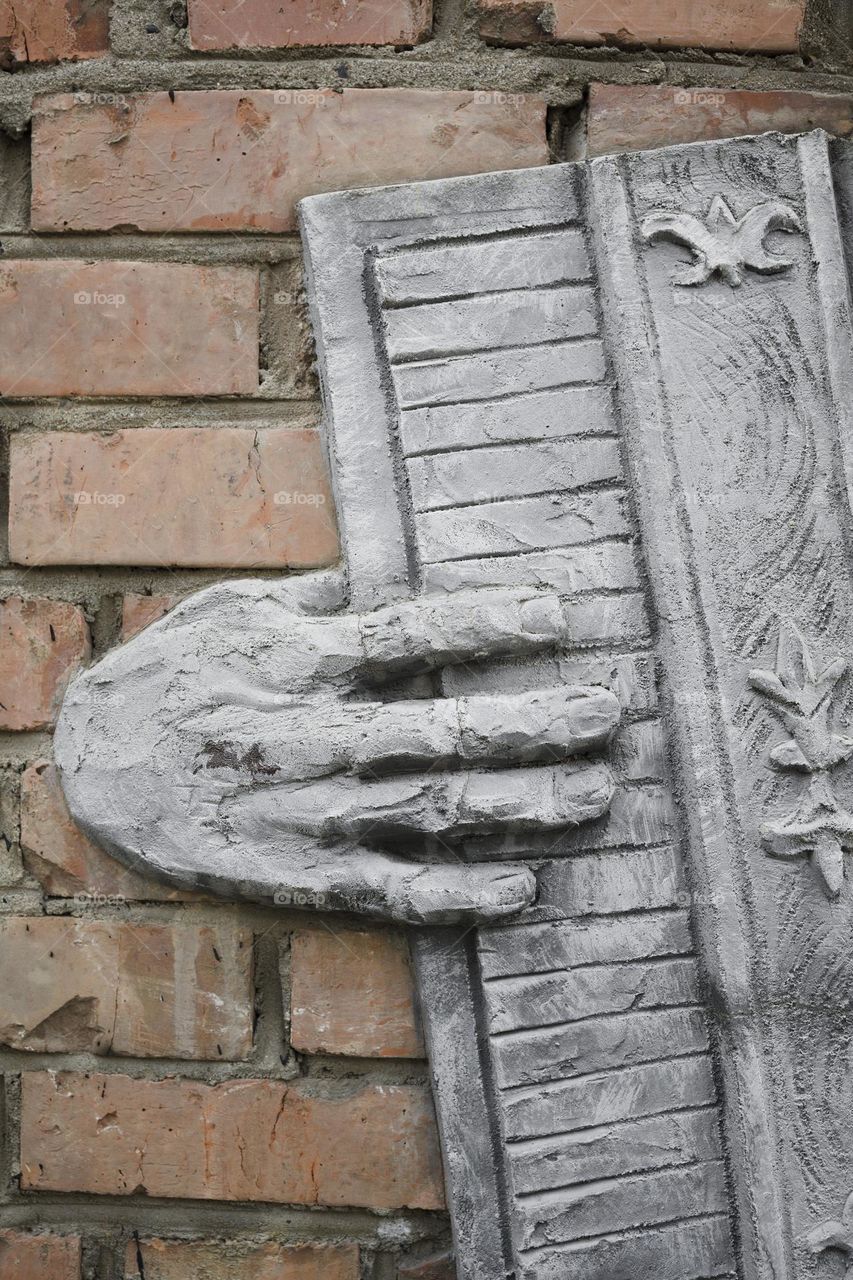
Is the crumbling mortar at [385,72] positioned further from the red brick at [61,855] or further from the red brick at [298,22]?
the red brick at [61,855]

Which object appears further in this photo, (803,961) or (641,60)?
(641,60)

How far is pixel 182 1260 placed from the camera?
0.83 metres

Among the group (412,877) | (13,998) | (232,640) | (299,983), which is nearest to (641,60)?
(232,640)

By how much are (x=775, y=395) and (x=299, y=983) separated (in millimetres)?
617

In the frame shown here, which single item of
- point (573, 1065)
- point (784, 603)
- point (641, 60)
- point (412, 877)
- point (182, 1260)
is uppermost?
point (641, 60)

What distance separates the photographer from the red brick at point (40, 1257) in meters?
0.84

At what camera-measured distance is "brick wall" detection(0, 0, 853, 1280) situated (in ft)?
2.72

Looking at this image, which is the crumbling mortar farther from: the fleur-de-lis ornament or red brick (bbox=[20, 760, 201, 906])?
red brick (bbox=[20, 760, 201, 906])

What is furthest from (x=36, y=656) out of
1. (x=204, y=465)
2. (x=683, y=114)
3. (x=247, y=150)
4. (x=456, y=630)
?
(x=683, y=114)

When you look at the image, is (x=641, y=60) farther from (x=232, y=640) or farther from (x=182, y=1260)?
(x=182, y=1260)

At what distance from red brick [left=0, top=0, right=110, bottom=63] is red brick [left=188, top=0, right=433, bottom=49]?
85 millimetres

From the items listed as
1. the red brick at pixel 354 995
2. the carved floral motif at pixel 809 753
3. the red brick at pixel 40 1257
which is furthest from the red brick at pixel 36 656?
the carved floral motif at pixel 809 753

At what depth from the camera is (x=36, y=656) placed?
86 centimetres

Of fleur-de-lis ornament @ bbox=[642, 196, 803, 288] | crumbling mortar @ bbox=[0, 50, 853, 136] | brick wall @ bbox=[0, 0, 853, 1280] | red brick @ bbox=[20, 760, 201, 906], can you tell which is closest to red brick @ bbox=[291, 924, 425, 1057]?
brick wall @ bbox=[0, 0, 853, 1280]
